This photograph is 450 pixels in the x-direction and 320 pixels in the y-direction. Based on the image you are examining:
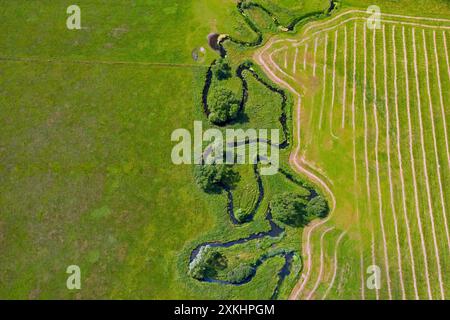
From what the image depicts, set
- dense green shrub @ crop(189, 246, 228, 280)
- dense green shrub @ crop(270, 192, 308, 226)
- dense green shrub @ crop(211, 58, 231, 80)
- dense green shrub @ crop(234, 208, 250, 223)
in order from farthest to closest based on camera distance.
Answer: dense green shrub @ crop(211, 58, 231, 80) → dense green shrub @ crop(234, 208, 250, 223) → dense green shrub @ crop(270, 192, 308, 226) → dense green shrub @ crop(189, 246, 228, 280)

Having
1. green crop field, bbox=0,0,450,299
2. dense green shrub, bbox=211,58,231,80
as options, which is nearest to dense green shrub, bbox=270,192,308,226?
green crop field, bbox=0,0,450,299

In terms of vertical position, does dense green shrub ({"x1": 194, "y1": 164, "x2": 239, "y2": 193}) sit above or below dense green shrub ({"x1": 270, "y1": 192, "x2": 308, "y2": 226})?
above

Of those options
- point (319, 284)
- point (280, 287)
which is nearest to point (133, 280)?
point (280, 287)

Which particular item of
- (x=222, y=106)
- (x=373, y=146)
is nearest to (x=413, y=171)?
(x=373, y=146)

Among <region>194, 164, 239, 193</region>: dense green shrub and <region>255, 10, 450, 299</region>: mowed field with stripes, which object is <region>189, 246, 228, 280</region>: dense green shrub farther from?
<region>255, 10, 450, 299</region>: mowed field with stripes

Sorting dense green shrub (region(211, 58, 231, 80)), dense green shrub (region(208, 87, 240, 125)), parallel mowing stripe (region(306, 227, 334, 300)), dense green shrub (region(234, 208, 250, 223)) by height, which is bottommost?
parallel mowing stripe (region(306, 227, 334, 300))

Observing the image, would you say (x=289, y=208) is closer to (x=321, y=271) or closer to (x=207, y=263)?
(x=321, y=271)

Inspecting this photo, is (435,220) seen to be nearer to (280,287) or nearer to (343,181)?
(343,181)

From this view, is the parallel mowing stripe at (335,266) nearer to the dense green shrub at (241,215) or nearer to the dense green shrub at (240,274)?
the dense green shrub at (240,274)
